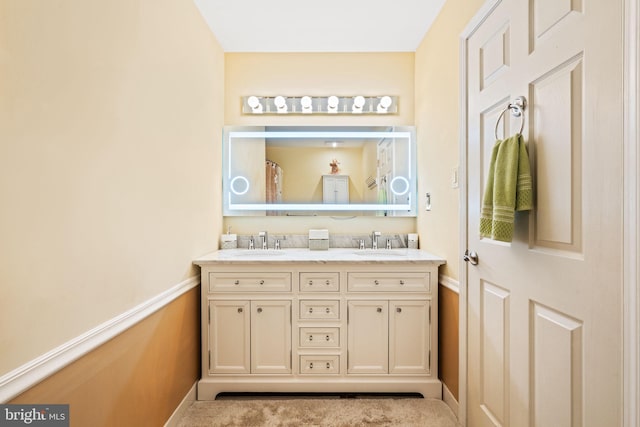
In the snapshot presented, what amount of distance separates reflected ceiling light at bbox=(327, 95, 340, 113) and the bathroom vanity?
1246mm

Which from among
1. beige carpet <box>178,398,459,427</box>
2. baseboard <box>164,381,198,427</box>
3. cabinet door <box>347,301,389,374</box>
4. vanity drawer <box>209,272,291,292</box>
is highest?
vanity drawer <box>209,272,291,292</box>

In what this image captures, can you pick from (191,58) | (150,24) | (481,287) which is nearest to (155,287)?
(150,24)

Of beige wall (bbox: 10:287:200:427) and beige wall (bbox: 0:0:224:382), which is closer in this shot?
beige wall (bbox: 0:0:224:382)

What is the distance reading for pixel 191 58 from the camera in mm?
1868

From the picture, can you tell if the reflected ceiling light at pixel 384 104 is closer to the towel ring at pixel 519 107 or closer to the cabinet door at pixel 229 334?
the towel ring at pixel 519 107

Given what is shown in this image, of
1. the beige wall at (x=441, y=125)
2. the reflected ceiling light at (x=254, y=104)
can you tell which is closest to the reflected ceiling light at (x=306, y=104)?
the reflected ceiling light at (x=254, y=104)

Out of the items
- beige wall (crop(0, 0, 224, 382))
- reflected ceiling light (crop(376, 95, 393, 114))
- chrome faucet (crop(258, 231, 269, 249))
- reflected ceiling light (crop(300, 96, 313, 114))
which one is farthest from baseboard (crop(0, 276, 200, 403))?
reflected ceiling light (crop(376, 95, 393, 114))

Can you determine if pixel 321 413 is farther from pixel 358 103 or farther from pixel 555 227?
pixel 358 103

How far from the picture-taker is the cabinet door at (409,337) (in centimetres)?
194

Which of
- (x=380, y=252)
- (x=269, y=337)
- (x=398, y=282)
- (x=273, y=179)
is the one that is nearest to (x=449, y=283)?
(x=398, y=282)

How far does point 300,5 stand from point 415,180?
4.79 ft

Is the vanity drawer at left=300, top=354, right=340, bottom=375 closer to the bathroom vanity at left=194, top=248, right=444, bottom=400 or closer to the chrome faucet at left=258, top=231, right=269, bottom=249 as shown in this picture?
the bathroom vanity at left=194, top=248, right=444, bottom=400

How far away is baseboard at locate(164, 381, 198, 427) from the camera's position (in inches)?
64.2

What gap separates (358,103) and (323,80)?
342 millimetres
